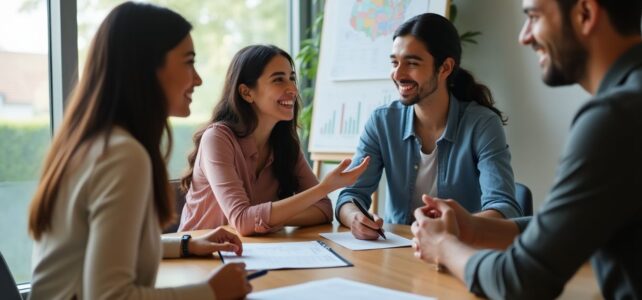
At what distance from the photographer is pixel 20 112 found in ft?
8.43

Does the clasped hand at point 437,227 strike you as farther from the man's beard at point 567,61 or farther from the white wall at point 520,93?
the white wall at point 520,93

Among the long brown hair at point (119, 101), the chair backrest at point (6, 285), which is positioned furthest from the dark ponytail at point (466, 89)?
the chair backrest at point (6, 285)

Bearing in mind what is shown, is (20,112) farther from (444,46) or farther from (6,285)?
(444,46)

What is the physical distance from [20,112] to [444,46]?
1.86 metres

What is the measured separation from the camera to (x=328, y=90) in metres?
3.09

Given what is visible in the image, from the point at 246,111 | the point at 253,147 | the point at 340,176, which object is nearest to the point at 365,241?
the point at 340,176

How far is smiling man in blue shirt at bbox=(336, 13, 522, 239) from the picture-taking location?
6.33ft

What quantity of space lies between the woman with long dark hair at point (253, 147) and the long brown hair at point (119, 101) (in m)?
Result: 0.74

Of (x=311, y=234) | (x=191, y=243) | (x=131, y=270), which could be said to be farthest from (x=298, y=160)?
(x=131, y=270)

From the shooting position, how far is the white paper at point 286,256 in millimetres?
1294

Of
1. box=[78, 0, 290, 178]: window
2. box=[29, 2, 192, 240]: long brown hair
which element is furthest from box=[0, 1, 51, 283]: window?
box=[29, 2, 192, 240]: long brown hair

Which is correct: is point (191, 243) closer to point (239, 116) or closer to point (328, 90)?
point (239, 116)

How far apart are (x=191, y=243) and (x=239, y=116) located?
720 mm

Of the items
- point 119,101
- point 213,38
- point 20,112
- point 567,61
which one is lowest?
point 20,112
